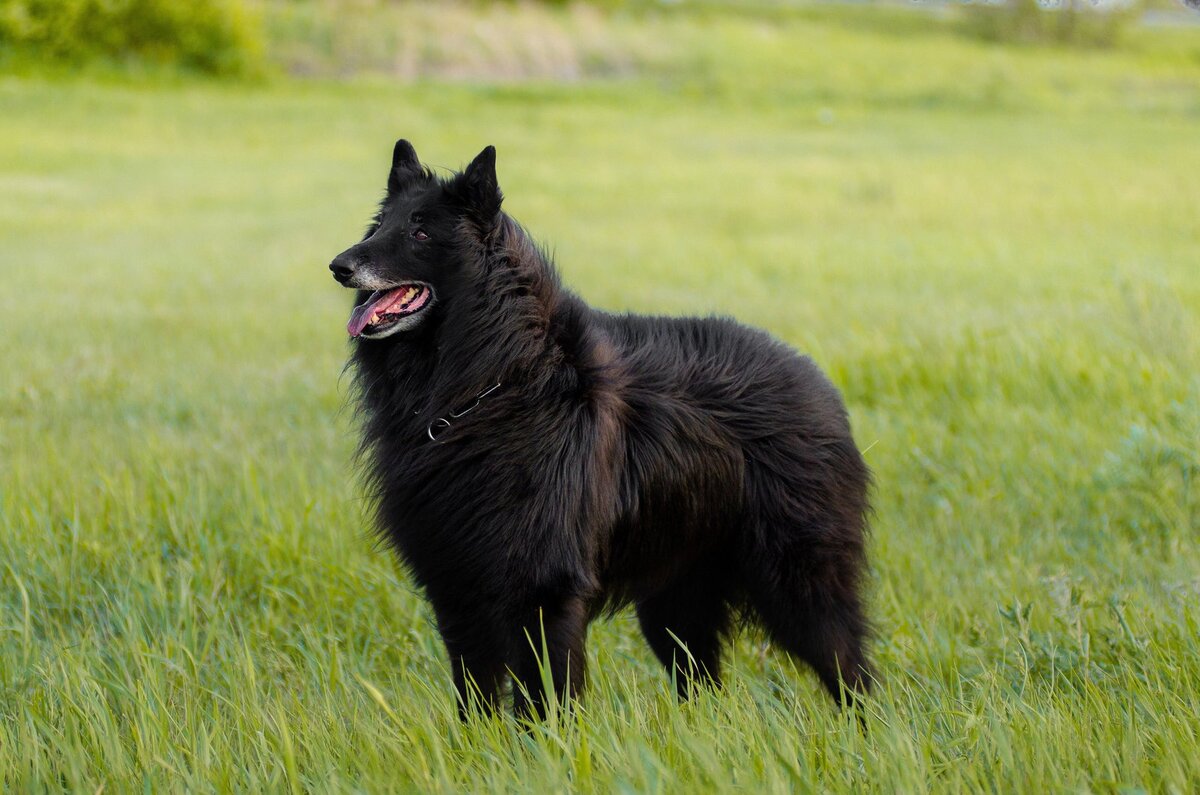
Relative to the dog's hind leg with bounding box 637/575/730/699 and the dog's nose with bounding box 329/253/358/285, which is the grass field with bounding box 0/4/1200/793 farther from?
the dog's nose with bounding box 329/253/358/285

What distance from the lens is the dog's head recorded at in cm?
285

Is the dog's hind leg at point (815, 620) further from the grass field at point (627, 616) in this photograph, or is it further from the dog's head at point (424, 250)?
the dog's head at point (424, 250)

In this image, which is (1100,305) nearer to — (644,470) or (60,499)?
(644,470)

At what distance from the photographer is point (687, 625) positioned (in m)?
3.47

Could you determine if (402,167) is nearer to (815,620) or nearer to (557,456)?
(557,456)

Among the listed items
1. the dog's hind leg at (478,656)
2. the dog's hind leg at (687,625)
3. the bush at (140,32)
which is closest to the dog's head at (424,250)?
the dog's hind leg at (478,656)

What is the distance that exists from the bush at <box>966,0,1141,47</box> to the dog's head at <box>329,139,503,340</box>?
49253mm

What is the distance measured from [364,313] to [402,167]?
55 centimetres

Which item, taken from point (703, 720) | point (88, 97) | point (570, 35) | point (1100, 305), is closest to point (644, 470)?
point (703, 720)

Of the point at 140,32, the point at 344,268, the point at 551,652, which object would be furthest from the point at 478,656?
the point at 140,32

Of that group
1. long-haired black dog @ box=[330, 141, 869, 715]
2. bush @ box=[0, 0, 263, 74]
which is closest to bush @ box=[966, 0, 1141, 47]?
bush @ box=[0, 0, 263, 74]

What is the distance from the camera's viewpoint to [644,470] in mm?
2994

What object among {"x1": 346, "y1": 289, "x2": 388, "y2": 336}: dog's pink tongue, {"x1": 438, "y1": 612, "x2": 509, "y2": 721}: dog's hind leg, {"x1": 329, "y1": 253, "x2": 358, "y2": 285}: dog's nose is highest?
{"x1": 329, "y1": 253, "x2": 358, "y2": 285}: dog's nose

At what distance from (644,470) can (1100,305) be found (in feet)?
20.0
